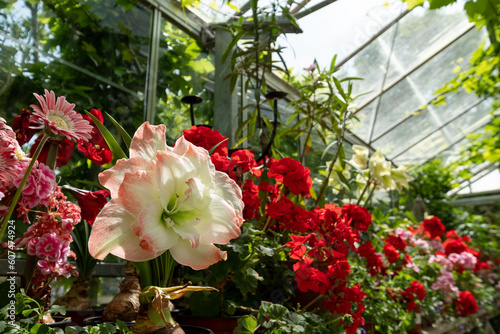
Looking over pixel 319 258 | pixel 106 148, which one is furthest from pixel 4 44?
pixel 319 258

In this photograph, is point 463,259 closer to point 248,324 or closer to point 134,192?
point 248,324

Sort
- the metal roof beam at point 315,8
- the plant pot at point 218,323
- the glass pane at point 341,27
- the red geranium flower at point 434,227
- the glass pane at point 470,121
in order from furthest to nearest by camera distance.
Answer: the glass pane at point 470,121 → the glass pane at point 341,27 → the red geranium flower at point 434,227 → the metal roof beam at point 315,8 → the plant pot at point 218,323

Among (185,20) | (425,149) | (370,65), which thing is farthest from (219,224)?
(425,149)

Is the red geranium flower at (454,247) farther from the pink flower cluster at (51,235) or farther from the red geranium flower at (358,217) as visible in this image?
the pink flower cluster at (51,235)

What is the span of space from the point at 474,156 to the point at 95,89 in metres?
6.10

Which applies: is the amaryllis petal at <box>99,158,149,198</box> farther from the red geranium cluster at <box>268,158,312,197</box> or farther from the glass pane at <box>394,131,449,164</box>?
the glass pane at <box>394,131,449,164</box>

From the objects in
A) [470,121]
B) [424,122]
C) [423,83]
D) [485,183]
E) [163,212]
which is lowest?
[485,183]

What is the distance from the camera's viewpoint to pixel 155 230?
50 cm

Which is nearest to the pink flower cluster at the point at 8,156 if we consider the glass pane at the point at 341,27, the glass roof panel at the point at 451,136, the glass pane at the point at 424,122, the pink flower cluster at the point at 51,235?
the pink flower cluster at the point at 51,235

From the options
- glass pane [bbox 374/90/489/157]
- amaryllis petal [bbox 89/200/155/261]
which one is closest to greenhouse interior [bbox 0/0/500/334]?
amaryllis petal [bbox 89/200/155/261]

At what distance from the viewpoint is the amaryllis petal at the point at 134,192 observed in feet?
1.67

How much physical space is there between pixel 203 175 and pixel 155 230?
11 cm

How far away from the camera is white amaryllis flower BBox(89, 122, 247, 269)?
19.7 inches

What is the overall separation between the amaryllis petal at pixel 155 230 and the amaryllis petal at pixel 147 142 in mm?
93
